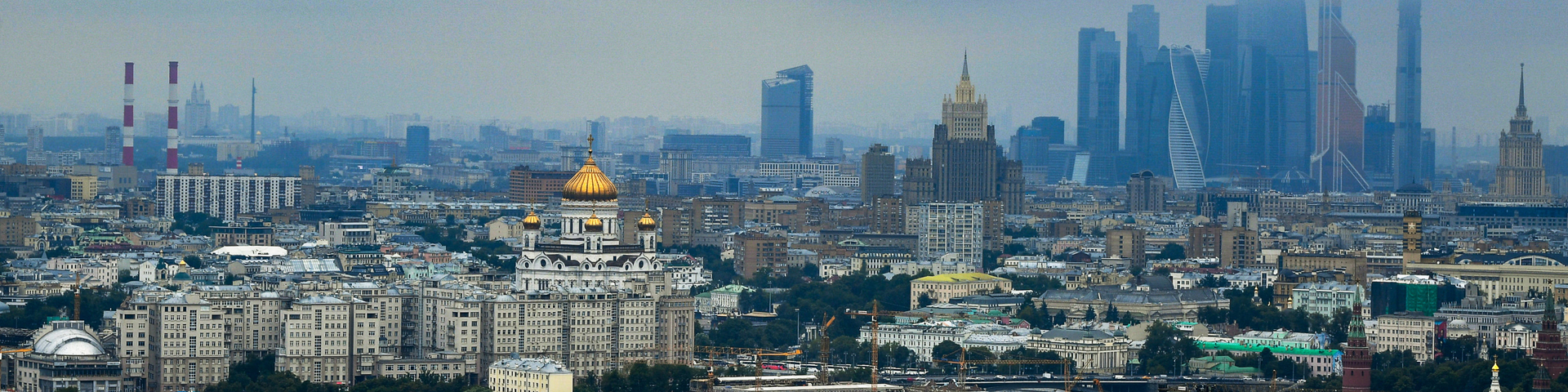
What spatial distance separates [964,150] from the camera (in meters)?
127

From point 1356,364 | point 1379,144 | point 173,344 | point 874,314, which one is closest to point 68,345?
point 173,344

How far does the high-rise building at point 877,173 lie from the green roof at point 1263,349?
6325 centimetres

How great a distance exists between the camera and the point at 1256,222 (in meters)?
125

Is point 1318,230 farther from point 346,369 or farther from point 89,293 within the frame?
point 346,369

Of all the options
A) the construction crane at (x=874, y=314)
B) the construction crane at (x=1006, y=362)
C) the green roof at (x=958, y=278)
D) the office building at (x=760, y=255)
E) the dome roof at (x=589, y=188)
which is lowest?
the construction crane at (x=1006, y=362)

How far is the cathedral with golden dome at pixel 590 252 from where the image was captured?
68688 millimetres

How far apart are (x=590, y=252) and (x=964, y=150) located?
194ft

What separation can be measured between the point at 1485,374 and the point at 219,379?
2245 centimetres

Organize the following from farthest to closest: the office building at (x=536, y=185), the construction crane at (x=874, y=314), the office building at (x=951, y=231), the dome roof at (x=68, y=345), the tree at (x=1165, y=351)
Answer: the office building at (x=536, y=185) → the office building at (x=951, y=231) → the tree at (x=1165, y=351) → the construction crane at (x=874, y=314) → the dome roof at (x=68, y=345)

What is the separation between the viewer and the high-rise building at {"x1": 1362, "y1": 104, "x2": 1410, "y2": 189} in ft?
625

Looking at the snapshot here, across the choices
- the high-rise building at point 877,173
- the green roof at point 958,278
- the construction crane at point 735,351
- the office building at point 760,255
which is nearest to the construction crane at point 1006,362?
the construction crane at point 735,351

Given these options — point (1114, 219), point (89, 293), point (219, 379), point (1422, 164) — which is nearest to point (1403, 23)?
point (1422, 164)

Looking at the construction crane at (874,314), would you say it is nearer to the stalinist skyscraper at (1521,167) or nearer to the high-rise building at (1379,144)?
the stalinist skyscraper at (1521,167)

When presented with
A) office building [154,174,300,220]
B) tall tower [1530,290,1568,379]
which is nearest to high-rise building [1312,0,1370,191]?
office building [154,174,300,220]
